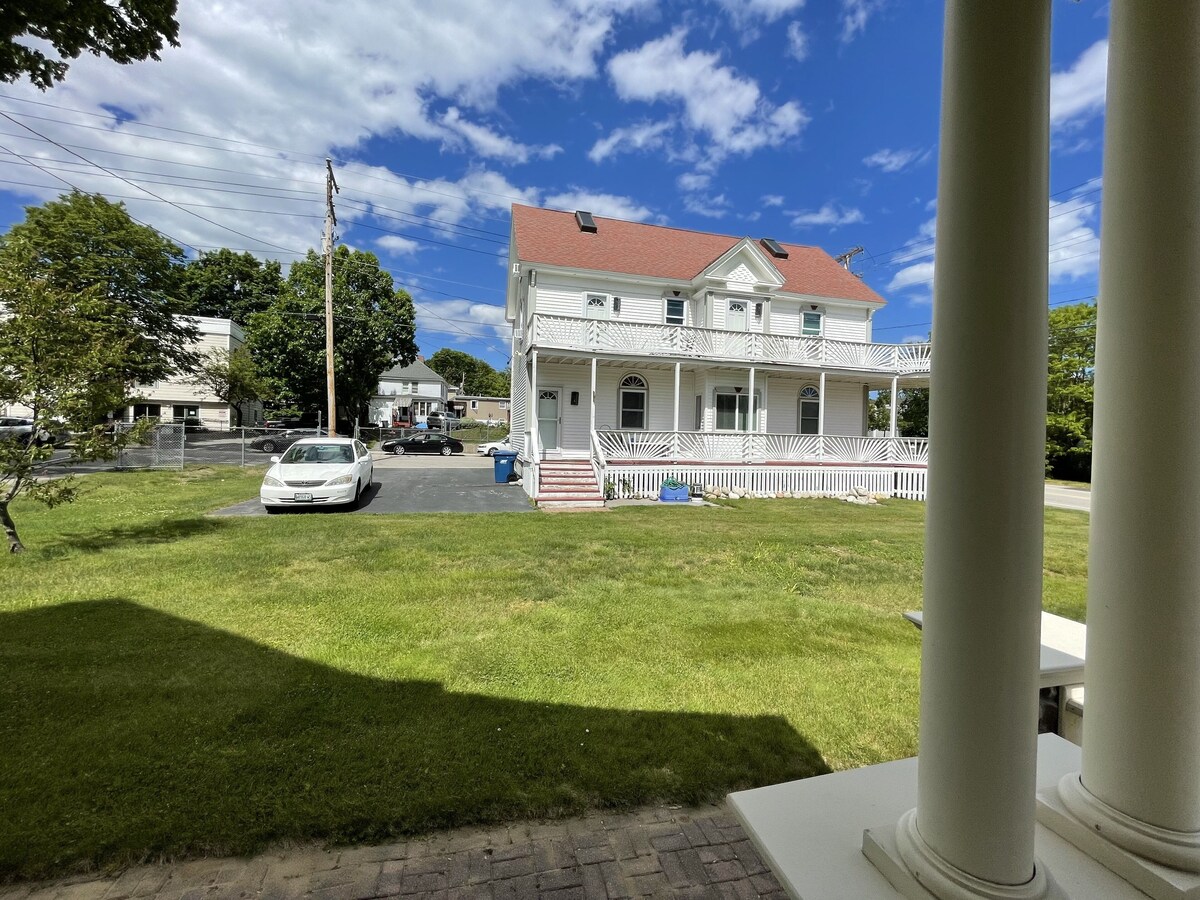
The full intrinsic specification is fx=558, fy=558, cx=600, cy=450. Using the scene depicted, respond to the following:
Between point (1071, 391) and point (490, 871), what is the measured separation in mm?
31420

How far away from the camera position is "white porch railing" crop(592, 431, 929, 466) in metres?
15.4

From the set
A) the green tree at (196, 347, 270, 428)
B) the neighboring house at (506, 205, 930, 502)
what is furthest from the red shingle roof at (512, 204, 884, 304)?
the green tree at (196, 347, 270, 428)

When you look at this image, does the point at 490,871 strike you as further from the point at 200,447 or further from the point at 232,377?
the point at 232,377

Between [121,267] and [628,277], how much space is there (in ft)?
83.3

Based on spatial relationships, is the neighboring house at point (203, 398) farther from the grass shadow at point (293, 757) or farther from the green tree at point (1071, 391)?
the green tree at point (1071, 391)

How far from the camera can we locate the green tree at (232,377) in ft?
104

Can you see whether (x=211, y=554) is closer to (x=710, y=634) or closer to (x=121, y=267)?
(x=710, y=634)

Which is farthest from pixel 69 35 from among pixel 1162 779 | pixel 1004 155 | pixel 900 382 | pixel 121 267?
pixel 121 267

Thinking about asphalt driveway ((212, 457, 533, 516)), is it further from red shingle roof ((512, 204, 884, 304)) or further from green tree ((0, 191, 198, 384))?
green tree ((0, 191, 198, 384))

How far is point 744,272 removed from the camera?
1825cm

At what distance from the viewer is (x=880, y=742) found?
10.4ft

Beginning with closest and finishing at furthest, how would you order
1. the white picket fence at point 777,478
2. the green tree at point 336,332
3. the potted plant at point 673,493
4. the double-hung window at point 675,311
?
the potted plant at point 673,493, the white picket fence at point 777,478, the double-hung window at point 675,311, the green tree at point 336,332

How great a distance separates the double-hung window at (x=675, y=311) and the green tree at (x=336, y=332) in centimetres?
2230

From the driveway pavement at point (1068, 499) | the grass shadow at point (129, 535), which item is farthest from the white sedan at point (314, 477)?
the driveway pavement at point (1068, 499)
